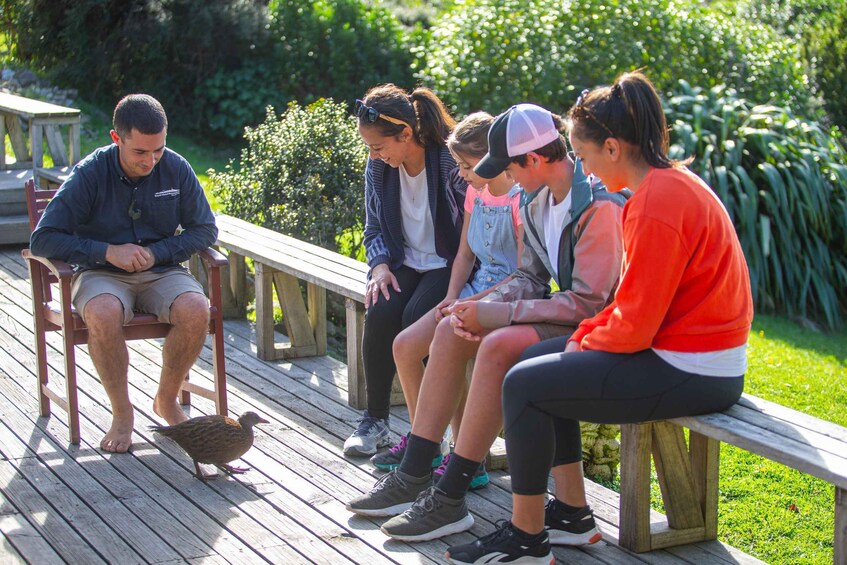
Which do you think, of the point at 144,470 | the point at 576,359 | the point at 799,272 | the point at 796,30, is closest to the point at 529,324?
the point at 576,359

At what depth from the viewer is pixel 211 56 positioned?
12.6 metres

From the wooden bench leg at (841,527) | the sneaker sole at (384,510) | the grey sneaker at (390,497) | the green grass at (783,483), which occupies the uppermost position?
the wooden bench leg at (841,527)

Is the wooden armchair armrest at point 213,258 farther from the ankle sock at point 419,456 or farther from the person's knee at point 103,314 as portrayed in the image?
the ankle sock at point 419,456

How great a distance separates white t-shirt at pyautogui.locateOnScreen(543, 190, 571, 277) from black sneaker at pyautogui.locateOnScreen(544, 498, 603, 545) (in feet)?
2.41

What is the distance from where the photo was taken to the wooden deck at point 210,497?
3.24 metres

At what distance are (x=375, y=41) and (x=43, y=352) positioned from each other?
8.93 meters

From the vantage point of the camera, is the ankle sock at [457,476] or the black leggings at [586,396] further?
the ankle sock at [457,476]

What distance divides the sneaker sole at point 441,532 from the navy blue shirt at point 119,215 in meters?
1.51

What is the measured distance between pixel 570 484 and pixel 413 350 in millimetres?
751

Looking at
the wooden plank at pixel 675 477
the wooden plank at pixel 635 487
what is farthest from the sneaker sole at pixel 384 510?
the wooden plank at pixel 675 477

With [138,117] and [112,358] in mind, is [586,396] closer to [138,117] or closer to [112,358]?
[112,358]

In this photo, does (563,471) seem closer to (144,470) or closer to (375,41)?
(144,470)

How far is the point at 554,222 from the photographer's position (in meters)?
3.29

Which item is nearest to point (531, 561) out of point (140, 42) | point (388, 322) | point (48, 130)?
point (388, 322)
